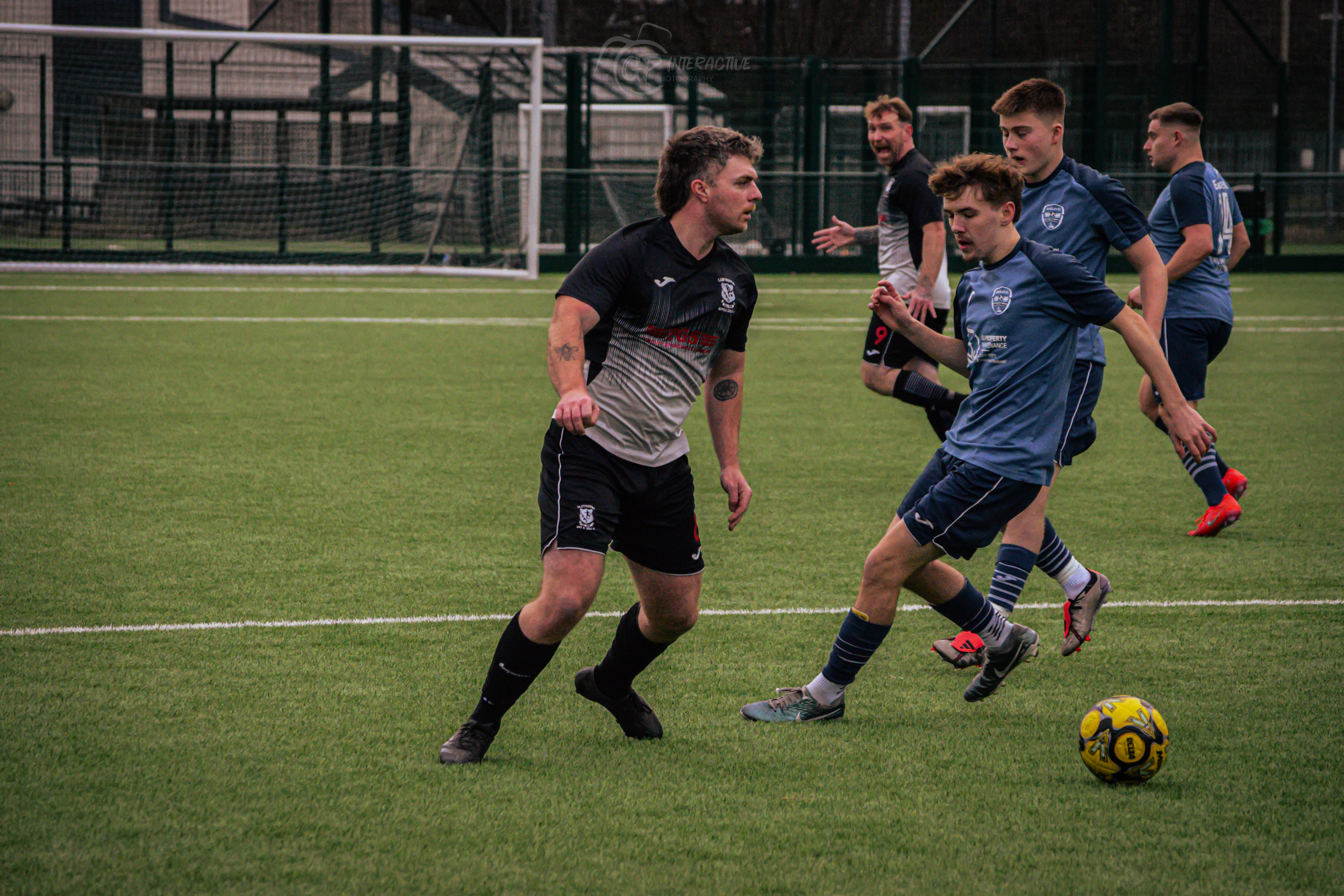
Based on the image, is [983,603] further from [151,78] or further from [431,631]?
[151,78]

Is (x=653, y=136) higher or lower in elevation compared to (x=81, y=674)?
higher

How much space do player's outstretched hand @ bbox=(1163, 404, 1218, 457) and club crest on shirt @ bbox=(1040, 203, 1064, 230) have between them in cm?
156

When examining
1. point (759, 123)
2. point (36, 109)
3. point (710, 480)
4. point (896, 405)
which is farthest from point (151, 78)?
point (710, 480)

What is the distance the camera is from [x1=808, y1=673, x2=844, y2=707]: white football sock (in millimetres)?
4379

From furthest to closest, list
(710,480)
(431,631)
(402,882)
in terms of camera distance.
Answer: (710,480) → (431,631) → (402,882)

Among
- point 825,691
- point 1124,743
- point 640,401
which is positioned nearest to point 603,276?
point 640,401

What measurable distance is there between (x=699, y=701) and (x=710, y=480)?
392cm

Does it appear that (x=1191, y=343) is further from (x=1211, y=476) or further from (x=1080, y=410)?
(x=1080, y=410)

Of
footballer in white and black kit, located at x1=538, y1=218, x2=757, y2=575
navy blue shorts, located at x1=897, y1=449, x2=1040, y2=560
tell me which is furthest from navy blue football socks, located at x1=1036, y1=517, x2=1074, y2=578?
footballer in white and black kit, located at x1=538, y1=218, x2=757, y2=575

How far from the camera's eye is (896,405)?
1132 centimetres

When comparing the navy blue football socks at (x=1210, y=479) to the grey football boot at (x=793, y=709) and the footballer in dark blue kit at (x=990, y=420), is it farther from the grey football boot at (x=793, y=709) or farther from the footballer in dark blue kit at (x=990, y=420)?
the grey football boot at (x=793, y=709)

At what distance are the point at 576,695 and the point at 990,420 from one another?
1.66 metres

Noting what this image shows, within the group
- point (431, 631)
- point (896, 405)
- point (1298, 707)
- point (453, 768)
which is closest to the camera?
point (453, 768)

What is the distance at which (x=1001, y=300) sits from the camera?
14.7ft
